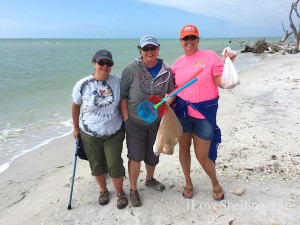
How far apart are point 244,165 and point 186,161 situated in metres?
1.28

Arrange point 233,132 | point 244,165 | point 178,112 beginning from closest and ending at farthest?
point 178,112 → point 244,165 → point 233,132

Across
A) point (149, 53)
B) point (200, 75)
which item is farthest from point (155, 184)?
point (149, 53)

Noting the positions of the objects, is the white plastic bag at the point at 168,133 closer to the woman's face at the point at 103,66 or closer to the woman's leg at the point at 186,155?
the woman's leg at the point at 186,155

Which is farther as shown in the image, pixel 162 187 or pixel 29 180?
pixel 29 180

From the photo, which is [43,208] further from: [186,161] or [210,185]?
[210,185]

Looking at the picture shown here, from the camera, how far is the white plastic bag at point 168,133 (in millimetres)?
3219

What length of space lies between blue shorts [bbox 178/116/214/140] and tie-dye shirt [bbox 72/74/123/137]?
82 centimetres

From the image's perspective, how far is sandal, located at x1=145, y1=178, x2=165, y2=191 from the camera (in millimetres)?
3904

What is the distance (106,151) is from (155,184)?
3.15 ft

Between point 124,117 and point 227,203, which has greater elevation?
point 124,117

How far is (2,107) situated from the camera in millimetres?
10562

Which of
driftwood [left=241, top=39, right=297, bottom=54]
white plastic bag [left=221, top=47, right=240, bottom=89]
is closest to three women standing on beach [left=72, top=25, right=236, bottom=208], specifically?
white plastic bag [left=221, top=47, right=240, bottom=89]

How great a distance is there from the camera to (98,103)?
10.9 feet

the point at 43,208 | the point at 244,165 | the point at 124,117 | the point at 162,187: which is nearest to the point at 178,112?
Result: the point at 124,117
